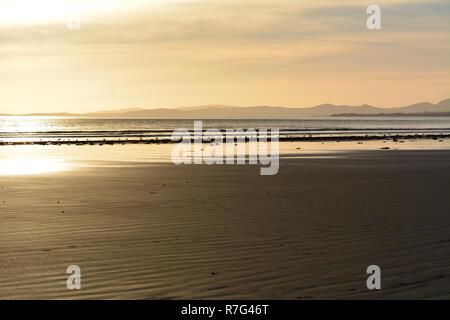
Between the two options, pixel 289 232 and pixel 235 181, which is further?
pixel 235 181

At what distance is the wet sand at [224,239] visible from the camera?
820cm

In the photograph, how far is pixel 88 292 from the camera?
26.0ft

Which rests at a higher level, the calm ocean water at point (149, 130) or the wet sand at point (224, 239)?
the calm ocean water at point (149, 130)

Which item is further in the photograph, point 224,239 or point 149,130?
point 149,130

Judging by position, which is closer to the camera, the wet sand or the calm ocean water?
the wet sand

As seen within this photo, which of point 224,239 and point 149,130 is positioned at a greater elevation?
point 149,130

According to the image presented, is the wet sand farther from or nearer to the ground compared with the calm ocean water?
nearer to the ground

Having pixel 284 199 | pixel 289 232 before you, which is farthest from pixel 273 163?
→ pixel 289 232

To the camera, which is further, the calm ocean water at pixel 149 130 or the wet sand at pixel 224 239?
the calm ocean water at pixel 149 130

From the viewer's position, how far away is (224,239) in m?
11.0

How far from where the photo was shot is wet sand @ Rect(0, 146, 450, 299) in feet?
26.9
